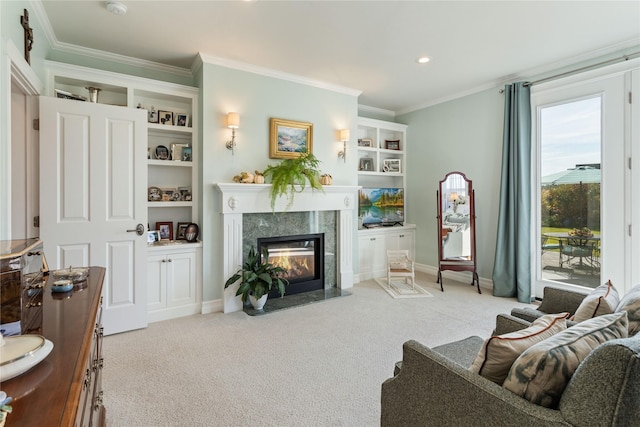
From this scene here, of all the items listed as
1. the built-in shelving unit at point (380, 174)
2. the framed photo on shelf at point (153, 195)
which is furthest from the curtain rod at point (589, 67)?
the framed photo on shelf at point (153, 195)

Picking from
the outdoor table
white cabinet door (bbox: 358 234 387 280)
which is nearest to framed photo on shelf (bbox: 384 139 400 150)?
white cabinet door (bbox: 358 234 387 280)

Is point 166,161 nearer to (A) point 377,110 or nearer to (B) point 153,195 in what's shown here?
(B) point 153,195

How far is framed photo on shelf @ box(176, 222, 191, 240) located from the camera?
3.55 metres

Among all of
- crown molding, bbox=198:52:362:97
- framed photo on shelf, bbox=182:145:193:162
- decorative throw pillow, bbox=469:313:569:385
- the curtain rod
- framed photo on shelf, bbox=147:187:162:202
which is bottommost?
decorative throw pillow, bbox=469:313:569:385

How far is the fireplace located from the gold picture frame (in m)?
1.06

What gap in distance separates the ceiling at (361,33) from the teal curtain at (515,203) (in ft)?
1.58

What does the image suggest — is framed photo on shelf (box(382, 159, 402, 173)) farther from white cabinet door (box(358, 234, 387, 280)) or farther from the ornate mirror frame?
white cabinet door (box(358, 234, 387, 280))

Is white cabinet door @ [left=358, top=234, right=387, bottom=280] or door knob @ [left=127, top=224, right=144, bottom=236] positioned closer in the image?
door knob @ [left=127, top=224, right=144, bottom=236]

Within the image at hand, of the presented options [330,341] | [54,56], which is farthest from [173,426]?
[54,56]

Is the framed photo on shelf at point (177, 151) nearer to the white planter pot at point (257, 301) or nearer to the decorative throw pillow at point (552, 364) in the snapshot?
the white planter pot at point (257, 301)

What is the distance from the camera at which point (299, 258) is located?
414 centimetres

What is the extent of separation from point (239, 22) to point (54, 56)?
6.55 ft

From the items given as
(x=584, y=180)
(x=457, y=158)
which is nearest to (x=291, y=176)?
(x=457, y=158)

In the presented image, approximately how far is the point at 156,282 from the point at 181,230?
0.63 m
